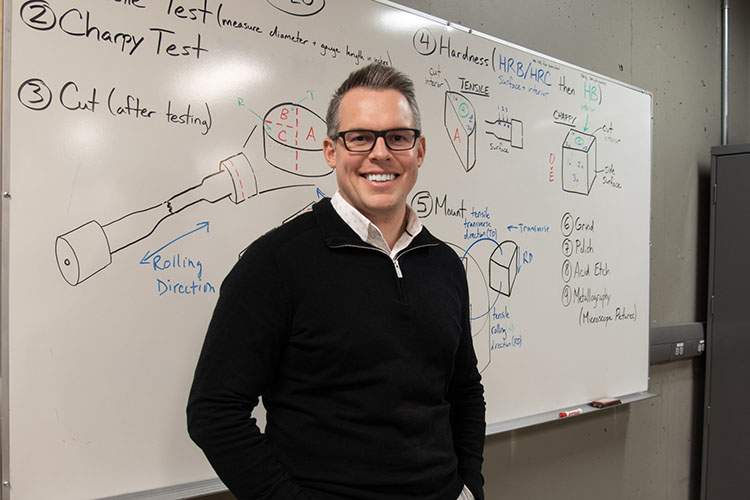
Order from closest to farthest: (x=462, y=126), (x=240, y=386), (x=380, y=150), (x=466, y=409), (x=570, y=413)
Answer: (x=240, y=386), (x=380, y=150), (x=466, y=409), (x=462, y=126), (x=570, y=413)

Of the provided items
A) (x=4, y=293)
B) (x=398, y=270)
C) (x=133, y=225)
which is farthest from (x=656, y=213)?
(x=4, y=293)

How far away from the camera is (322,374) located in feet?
3.05

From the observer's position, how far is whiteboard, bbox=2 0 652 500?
1130 millimetres

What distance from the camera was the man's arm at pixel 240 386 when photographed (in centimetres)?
87

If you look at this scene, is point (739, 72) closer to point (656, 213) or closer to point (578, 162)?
point (656, 213)

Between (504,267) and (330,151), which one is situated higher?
(330,151)

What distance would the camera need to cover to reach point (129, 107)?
1.22 metres

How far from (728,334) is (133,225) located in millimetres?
2697

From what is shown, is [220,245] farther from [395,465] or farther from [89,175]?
[395,465]

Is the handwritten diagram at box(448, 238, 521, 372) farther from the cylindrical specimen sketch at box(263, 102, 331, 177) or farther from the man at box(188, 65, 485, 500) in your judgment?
the man at box(188, 65, 485, 500)

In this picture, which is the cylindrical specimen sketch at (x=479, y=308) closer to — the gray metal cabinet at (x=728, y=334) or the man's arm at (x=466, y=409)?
the man's arm at (x=466, y=409)

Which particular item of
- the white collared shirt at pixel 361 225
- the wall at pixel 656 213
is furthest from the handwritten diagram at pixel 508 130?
the white collared shirt at pixel 361 225

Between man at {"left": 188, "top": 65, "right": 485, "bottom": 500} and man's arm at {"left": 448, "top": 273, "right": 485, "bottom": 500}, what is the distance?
0.36 ft

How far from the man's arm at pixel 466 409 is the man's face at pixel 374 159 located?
0.32 metres
